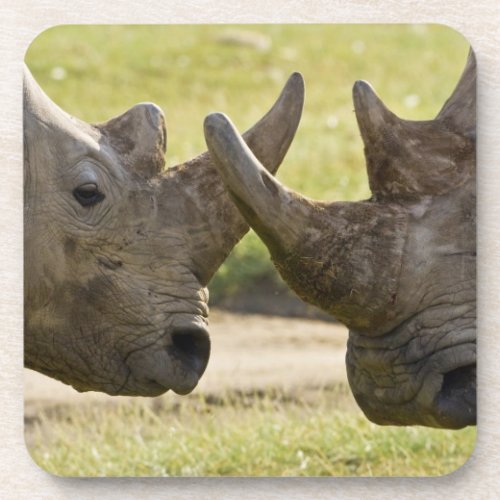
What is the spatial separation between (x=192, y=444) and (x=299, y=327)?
7.51 ft

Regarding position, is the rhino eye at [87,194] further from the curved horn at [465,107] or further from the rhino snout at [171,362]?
the curved horn at [465,107]

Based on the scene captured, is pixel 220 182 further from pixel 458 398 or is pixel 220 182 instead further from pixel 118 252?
pixel 458 398

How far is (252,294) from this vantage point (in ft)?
27.9

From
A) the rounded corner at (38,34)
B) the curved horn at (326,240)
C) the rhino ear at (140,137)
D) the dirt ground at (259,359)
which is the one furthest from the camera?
the dirt ground at (259,359)

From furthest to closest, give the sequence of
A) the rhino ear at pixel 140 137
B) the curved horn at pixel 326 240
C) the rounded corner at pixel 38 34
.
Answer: the rhino ear at pixel 140 137 → the rounded corner at pixel 38 34 → the curved horn at pixel 326 240

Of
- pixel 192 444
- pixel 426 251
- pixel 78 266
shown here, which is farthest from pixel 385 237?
pixel 192 444

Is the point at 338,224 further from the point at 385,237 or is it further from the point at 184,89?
the point at 184,89

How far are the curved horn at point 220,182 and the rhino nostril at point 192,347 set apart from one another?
0.17m

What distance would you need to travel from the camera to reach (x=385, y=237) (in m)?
5.32

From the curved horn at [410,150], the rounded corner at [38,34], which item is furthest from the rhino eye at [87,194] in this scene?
the curved horn at [410,150]

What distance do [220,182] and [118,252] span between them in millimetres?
334

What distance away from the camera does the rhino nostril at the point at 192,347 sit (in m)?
5.58

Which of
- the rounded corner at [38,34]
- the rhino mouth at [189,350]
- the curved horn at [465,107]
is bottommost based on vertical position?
the rhino mouth at [189,350]

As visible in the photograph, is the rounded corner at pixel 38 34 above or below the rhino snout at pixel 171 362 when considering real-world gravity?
above
